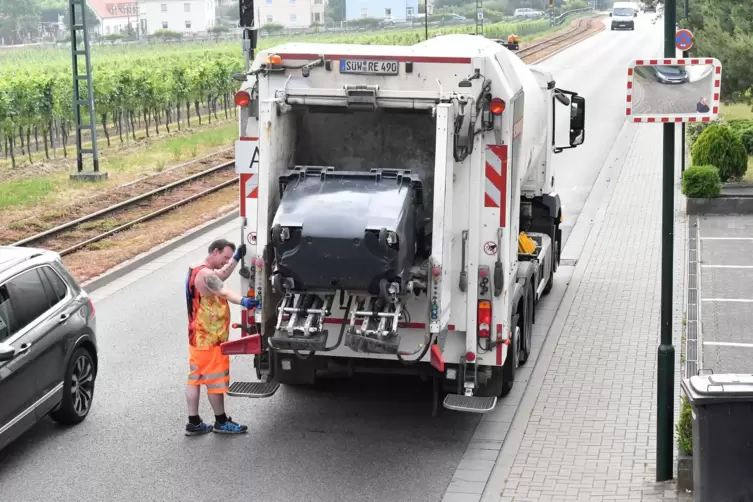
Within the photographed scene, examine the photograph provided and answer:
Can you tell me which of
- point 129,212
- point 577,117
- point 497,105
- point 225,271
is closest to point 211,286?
point 225,271

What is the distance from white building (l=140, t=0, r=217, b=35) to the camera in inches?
5084

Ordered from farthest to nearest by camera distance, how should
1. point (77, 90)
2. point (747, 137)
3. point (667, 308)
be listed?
point (77, 90) < point (747, 137) < point (667, 308)

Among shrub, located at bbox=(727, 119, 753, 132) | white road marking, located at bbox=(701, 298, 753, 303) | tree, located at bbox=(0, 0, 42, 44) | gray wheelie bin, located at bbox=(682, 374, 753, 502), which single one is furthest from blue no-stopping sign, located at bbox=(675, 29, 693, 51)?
tree, located at bbox=(0, 0, 42, 44)

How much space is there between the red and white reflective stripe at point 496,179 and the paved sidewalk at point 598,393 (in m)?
2.08

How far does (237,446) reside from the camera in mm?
10086

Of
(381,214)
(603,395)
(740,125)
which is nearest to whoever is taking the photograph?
(381,214)

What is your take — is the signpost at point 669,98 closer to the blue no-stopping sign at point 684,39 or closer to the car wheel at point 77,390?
the car wheel at point 77,390

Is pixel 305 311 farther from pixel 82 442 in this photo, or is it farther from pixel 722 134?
pixel 722 134

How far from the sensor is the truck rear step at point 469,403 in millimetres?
9711

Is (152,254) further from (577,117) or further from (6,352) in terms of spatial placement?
(6,352)

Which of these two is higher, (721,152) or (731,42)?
(731,42)

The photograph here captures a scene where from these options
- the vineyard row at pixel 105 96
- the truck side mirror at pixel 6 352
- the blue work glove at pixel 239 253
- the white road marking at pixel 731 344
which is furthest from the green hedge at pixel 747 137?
the truck side mirror at pixel 6 352

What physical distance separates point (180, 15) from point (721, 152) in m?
115

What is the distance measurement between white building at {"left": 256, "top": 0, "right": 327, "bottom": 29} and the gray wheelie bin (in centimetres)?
13068
